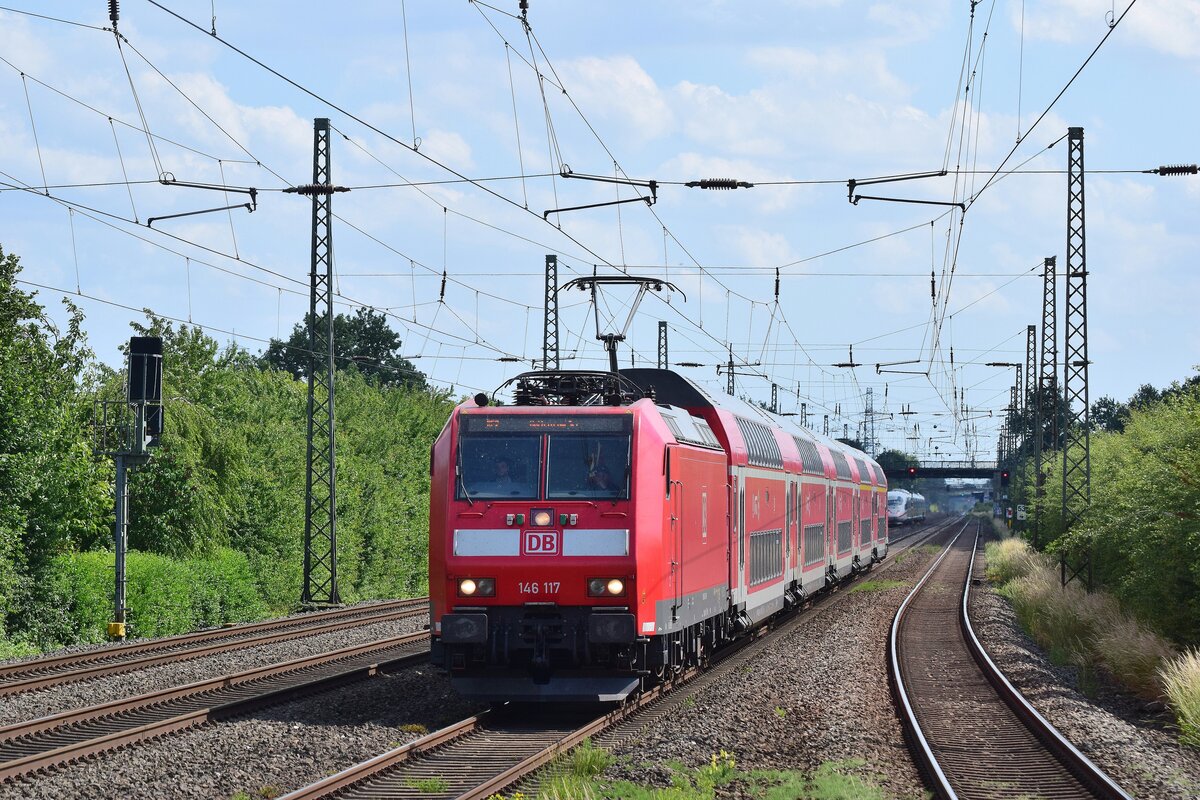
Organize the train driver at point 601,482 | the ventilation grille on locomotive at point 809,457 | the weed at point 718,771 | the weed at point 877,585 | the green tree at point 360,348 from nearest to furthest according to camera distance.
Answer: the weed at point 718,771 → the train driver at point 601,482 → the ventilation grille on locomotive at point 809,457 → the weed at point 877,585 → the green tree at point 360,348

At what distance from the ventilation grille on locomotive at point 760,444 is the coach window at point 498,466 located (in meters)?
7.14

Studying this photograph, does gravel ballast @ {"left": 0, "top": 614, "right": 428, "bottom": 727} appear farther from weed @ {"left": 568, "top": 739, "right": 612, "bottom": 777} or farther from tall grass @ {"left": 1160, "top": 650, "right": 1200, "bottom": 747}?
tall grass @ {"left": 1160, "top": 650, "right": 1200, "bottom": 747}

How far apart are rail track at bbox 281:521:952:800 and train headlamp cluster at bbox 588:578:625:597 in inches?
53.1

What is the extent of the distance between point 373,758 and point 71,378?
21403mm

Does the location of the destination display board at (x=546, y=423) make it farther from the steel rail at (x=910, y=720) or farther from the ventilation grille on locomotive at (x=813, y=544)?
the ventilation grille on locomotive at (x=813, y=544)

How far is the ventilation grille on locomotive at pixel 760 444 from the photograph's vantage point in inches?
896

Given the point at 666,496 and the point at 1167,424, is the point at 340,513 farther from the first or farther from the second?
the point at 666,496

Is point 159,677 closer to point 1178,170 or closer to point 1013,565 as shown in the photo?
point 1178,170

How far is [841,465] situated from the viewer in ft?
127

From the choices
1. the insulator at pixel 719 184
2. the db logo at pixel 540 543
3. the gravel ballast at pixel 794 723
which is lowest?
the gravel ballast at pixel 794 723

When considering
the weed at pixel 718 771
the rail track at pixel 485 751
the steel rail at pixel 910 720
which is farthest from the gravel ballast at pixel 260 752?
the steel rail at pixel 910 720

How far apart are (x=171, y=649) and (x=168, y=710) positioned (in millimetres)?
8078

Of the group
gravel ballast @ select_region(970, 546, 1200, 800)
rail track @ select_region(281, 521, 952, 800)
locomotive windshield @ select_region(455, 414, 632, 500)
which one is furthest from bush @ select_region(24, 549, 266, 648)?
gravel ballast @ select_region(970, 546, 1200, 800)

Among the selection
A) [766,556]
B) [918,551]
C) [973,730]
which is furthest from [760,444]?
[918,551]
